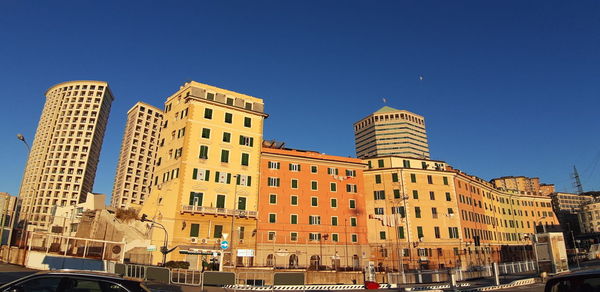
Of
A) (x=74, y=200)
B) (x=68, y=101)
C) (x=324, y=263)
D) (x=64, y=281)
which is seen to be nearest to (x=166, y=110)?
(x=324, y=263)

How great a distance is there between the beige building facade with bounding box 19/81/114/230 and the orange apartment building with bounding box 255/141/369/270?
86306 millimetres

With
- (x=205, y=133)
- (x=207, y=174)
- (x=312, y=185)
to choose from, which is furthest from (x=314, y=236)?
(x=205, y=133)

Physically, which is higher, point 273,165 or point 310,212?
point 273,165

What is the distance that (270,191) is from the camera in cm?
4919

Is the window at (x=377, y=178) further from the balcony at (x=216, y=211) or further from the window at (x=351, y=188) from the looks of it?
the balcony at (x=216, y=211)

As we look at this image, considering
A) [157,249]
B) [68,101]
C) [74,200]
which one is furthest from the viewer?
[68,101]

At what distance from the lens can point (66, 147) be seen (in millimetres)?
115375

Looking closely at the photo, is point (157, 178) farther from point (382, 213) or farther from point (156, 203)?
point (382, 213)

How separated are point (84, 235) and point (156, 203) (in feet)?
50.2

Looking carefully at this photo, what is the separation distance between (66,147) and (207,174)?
312 feet

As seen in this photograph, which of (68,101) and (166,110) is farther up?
(68,101)

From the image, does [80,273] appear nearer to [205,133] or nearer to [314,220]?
[205,133]

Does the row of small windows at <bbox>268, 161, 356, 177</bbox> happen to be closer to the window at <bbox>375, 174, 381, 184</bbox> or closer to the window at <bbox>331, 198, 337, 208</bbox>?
the window at <bbox>331, 198, 337, 208</bbox>

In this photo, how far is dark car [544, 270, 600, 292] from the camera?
7188 millimetres
